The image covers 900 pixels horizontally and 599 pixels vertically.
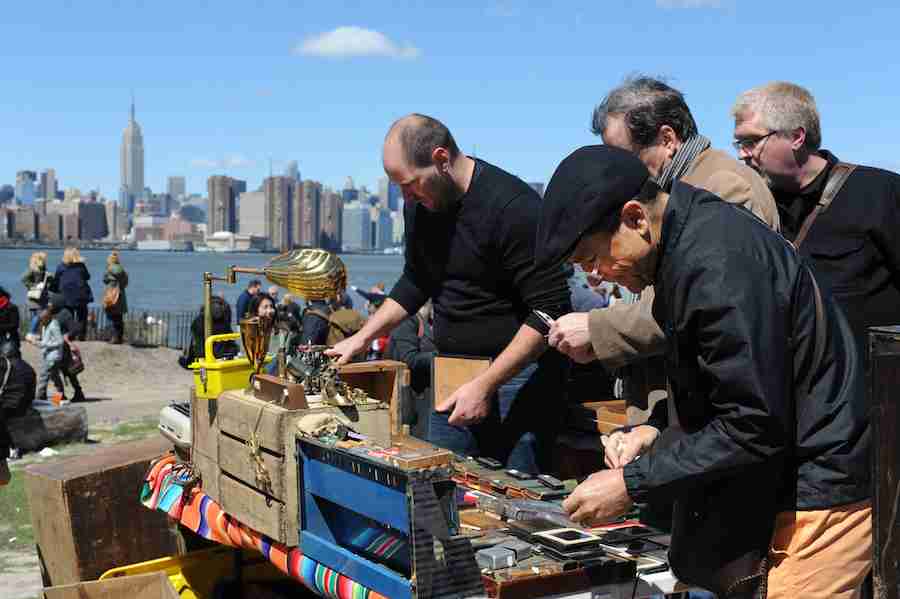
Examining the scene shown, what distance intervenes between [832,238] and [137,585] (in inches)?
108

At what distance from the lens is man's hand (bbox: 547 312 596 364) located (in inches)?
120

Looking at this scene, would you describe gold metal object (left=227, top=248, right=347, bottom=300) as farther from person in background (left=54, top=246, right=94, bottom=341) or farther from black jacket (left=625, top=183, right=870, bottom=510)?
person in background (left=54, top=246, right=94, bottom=341)

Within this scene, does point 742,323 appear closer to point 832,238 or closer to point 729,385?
point 729,385

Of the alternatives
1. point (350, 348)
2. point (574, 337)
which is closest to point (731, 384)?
point (574, 337)

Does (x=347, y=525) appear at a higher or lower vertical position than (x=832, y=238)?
lower

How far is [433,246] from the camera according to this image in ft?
13.1

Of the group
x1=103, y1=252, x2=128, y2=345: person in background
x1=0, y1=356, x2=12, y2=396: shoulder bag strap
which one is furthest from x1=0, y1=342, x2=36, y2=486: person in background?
x1=103, y1=252, x2=128, y2=345: person in background

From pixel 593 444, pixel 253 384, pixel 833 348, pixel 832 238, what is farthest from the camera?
pixel 593 444

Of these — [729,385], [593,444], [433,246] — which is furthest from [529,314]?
[729,385]

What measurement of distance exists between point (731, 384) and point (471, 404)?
6.11ft

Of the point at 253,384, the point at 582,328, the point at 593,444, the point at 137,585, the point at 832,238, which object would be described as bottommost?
the point at 137,585

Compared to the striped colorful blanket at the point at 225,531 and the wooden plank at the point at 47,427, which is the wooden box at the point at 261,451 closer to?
the striped colorful blanket at the point at 225,531

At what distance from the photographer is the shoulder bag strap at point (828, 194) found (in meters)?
3.69

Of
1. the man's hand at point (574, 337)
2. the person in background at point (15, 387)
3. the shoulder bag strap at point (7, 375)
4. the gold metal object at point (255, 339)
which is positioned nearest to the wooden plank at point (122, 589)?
the gold metal object at point (255, 339)
